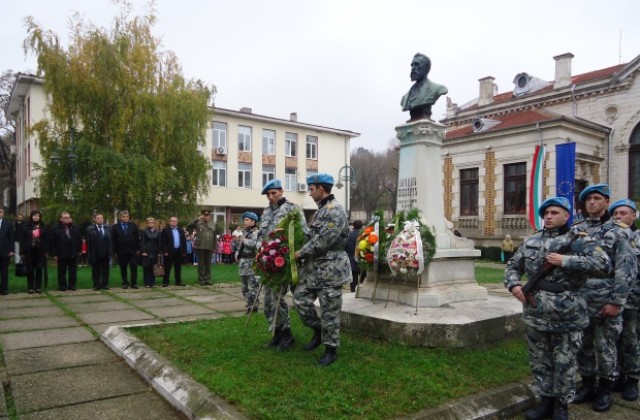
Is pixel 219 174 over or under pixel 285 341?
over

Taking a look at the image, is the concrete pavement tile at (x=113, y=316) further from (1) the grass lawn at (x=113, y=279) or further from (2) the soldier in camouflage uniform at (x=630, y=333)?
(2) the soldier in camouflage uniform at (x=630, y=333)

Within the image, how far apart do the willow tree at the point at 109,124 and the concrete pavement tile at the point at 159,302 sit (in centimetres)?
810

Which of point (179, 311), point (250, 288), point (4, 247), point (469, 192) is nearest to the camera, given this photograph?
point (250, 288)

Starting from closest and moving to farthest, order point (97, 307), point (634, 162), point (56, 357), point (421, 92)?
point (56, 357), point (421, 92), point (97, 307), point (634, 162)

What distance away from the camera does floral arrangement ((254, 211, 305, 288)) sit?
5.29 m

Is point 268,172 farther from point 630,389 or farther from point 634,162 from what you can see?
point 630,389

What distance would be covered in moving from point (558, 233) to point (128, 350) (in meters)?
4.73

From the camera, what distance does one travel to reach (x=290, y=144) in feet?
122

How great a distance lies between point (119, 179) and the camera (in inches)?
664

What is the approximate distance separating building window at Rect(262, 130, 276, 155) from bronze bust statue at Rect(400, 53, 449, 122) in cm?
2910

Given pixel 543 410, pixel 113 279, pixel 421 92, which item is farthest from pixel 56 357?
pixel 113 279

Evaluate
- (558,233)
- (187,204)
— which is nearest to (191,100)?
(187,204)

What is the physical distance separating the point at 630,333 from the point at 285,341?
355 cm

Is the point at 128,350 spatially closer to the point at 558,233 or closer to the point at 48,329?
the point at 48,329
